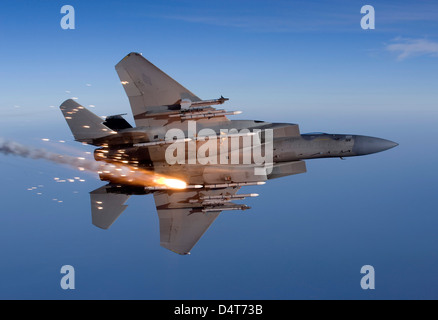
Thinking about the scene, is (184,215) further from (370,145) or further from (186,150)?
(370,145)

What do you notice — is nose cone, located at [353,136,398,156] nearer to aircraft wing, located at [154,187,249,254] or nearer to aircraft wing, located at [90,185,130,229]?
aircraft wing, located at [154,187,249,254]

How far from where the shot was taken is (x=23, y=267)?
5219 cm

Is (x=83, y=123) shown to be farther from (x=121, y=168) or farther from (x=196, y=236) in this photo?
(x=196, y=236)

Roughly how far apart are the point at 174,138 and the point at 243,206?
17.3 feet

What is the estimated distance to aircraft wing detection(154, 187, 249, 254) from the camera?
59.8 ft

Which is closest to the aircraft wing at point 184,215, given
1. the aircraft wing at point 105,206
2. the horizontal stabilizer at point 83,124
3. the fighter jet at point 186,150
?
the fighter jet at point 186,150

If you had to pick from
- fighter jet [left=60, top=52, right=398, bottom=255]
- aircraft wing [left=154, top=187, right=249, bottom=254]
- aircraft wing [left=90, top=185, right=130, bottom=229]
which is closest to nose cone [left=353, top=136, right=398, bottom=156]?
fighter jet [left=60, top=52, right=398, bottom=255]

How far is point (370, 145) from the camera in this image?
1775 cm

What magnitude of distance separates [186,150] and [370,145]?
10171mm

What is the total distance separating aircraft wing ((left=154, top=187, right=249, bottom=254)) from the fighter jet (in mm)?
57

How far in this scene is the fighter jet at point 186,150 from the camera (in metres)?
16.7

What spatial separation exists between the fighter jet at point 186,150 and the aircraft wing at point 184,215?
57 millimetres

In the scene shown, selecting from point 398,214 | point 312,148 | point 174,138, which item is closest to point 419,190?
point 398,214

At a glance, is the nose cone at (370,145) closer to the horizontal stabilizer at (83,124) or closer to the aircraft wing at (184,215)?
the aircraft wing at (184,215)
